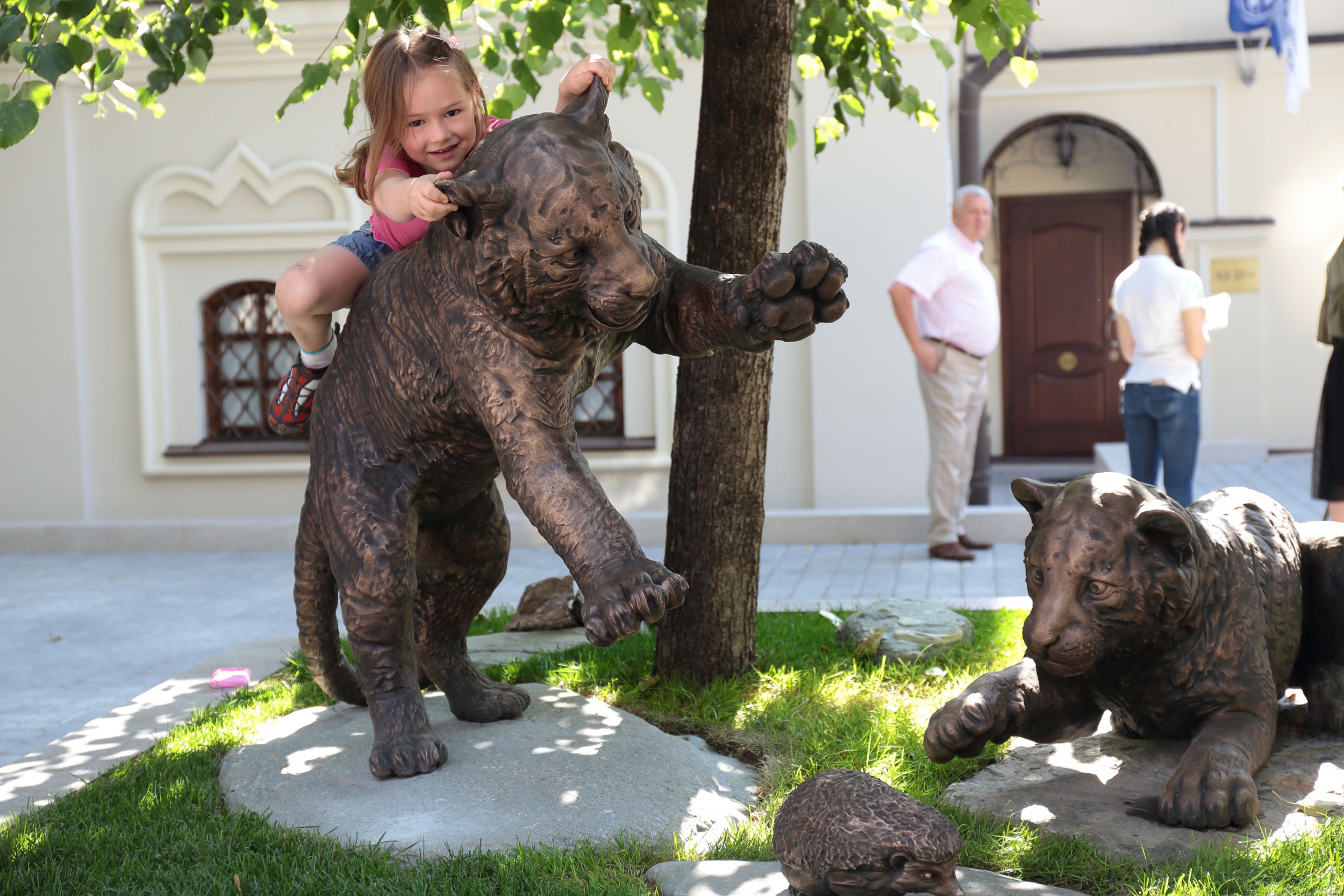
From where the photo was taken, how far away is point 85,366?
32.6 ft

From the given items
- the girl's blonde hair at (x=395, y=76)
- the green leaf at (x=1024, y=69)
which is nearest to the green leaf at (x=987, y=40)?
the green leaf at (x=1024, y=69)

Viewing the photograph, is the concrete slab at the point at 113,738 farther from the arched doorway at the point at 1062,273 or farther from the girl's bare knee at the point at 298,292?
the arched doorway at the point at 1062,273

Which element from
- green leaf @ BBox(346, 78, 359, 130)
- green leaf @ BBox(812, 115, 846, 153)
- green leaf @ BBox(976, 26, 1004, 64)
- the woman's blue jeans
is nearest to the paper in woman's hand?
the woman's blue jeans

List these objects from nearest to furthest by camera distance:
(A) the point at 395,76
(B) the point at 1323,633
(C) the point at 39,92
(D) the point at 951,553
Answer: (A) the point at 395,76
(B) the point at 1323,633
(C) the point at 39,92
(D) the point at 951,553

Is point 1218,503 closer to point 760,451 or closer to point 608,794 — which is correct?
point 760,451

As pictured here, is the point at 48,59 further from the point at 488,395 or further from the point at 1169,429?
the point at 1169,429

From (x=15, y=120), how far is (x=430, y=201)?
4.57 feet

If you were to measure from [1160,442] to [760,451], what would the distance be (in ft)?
12.0

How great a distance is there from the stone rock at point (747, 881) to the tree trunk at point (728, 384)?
1.71 metres

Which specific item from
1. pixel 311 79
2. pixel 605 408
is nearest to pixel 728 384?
A: pixel 311 79

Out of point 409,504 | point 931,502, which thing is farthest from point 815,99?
point 409,504

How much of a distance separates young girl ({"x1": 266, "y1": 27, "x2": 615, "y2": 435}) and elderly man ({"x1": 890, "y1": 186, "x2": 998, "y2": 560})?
4.86 m

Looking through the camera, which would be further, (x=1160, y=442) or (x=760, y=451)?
(x=1160, y=442)

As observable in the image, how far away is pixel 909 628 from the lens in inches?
191
